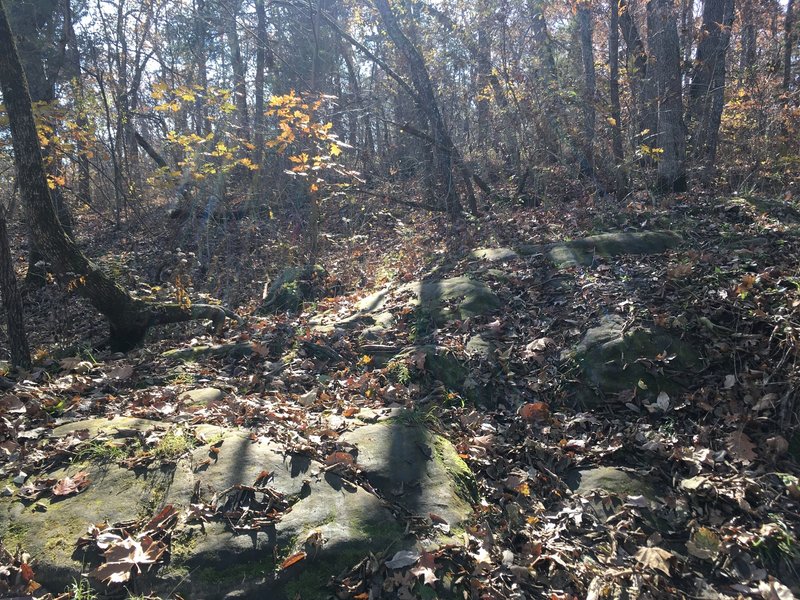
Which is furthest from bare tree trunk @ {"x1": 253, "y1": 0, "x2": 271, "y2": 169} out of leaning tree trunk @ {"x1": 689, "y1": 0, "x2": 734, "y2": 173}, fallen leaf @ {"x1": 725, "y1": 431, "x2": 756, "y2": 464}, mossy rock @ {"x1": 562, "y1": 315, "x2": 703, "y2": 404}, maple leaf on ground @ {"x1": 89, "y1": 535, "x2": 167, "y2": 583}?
fallen leaf @ {"x1": 725, "y1": 431, "x2": 756, "y2": 464}

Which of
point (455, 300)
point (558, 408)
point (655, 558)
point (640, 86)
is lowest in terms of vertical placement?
point (655, 558)

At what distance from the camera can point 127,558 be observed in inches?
118

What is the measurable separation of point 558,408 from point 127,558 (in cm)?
365

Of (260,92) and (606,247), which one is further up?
(260,92)

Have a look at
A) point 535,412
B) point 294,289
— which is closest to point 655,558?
point 535,412

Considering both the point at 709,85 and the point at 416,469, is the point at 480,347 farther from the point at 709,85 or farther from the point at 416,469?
the point at 709,85

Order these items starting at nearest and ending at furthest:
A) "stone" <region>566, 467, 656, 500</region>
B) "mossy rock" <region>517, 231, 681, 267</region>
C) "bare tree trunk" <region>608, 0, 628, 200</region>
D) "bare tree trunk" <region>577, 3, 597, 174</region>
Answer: "stone" <region>566, 467, 656, 500</region> < "mossy rock" <region>517, 231, 681, 267</region> < "bare tree trunk" <region>608, 0, 628, 200</region> < "bare tree trunk" <region>577, 3, 597, 174</region>

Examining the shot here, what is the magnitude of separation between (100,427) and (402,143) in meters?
15.1

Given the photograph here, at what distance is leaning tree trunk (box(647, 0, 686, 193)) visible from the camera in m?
9.98

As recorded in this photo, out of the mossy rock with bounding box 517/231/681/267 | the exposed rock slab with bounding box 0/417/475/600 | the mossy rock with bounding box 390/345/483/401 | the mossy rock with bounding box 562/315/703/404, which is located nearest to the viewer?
the exposed rock slab with bounding box 0/417/475/600

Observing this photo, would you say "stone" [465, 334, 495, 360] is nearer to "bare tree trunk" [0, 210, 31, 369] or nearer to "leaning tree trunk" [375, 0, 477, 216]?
"bare tree trunk" [0, 210, 31, 369]

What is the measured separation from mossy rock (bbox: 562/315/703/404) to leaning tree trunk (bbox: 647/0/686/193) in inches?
229

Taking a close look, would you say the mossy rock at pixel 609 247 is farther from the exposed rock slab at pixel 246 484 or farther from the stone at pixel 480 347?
the exposed rock slab at pixel 246 484

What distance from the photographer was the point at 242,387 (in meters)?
5.69
